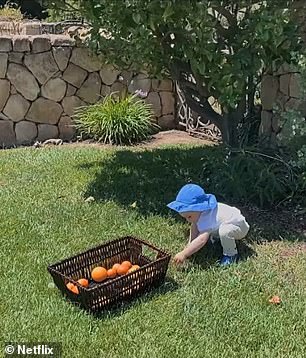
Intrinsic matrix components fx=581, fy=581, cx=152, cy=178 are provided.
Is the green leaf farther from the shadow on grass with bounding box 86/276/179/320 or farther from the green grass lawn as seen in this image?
the shadow on grass with bounding box 86/276/179/320

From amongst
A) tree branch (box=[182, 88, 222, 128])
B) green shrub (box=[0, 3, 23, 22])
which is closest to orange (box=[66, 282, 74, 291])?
tree branch (box=[182, 88, 222, 128])

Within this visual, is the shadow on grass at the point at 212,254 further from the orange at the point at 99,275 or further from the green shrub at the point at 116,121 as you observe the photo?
the green shrub at the point at 116,121

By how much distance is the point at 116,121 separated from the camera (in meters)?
6.64

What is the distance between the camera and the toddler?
340cm

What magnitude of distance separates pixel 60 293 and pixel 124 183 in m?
1.93

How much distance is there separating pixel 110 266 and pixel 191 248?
48 centimetres

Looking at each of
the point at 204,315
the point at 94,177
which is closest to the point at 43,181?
the point at 94,177

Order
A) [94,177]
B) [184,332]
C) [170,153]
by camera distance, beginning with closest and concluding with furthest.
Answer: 1. [184,332]
2. [94,177]
3. [170,153]

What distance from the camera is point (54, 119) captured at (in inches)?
276

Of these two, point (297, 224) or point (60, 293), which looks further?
point (297, 224)

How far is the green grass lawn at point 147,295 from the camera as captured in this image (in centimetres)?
271

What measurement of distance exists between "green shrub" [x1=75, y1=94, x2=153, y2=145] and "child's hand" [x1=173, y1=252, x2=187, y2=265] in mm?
3369

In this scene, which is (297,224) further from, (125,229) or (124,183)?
(124,183)

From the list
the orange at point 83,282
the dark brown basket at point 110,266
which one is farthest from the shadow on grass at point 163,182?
the orange at point 83,282
